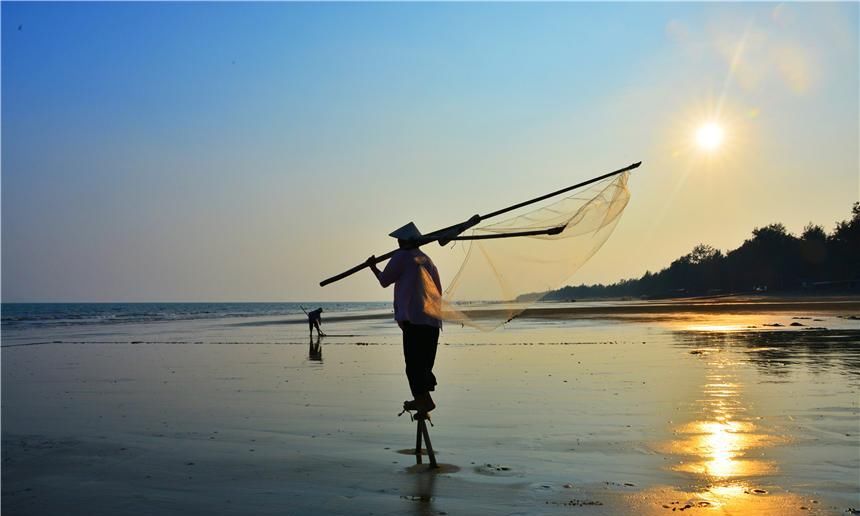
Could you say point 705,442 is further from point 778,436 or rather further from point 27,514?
point 27,514

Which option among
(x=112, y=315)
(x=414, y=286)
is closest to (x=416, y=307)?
(x=414, y=286)

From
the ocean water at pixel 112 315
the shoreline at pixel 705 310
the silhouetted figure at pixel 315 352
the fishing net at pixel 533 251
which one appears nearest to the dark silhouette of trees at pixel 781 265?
the shoreline at pixel 705 310

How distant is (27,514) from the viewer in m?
5.68

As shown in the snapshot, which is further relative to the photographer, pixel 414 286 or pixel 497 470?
pixel 414 286

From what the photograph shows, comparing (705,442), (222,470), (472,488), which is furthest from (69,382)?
(705,442)

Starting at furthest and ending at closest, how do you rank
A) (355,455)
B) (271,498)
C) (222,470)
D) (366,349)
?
(366,349)
(355,455)
(222,470)
(271,498)

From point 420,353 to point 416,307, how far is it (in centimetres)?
50

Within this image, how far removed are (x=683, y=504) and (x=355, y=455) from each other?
341 centimetres

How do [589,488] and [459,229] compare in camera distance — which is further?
[459,229]

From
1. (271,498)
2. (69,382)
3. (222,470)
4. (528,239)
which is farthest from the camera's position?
(69,382)

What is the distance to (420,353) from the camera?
757 centimetres

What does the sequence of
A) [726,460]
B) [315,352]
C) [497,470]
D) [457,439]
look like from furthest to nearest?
[315,352] → [457,439] → [726,460] → [497,470]

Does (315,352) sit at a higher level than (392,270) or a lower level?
lower

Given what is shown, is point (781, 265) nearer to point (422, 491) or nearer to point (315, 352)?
point (315, 352)
